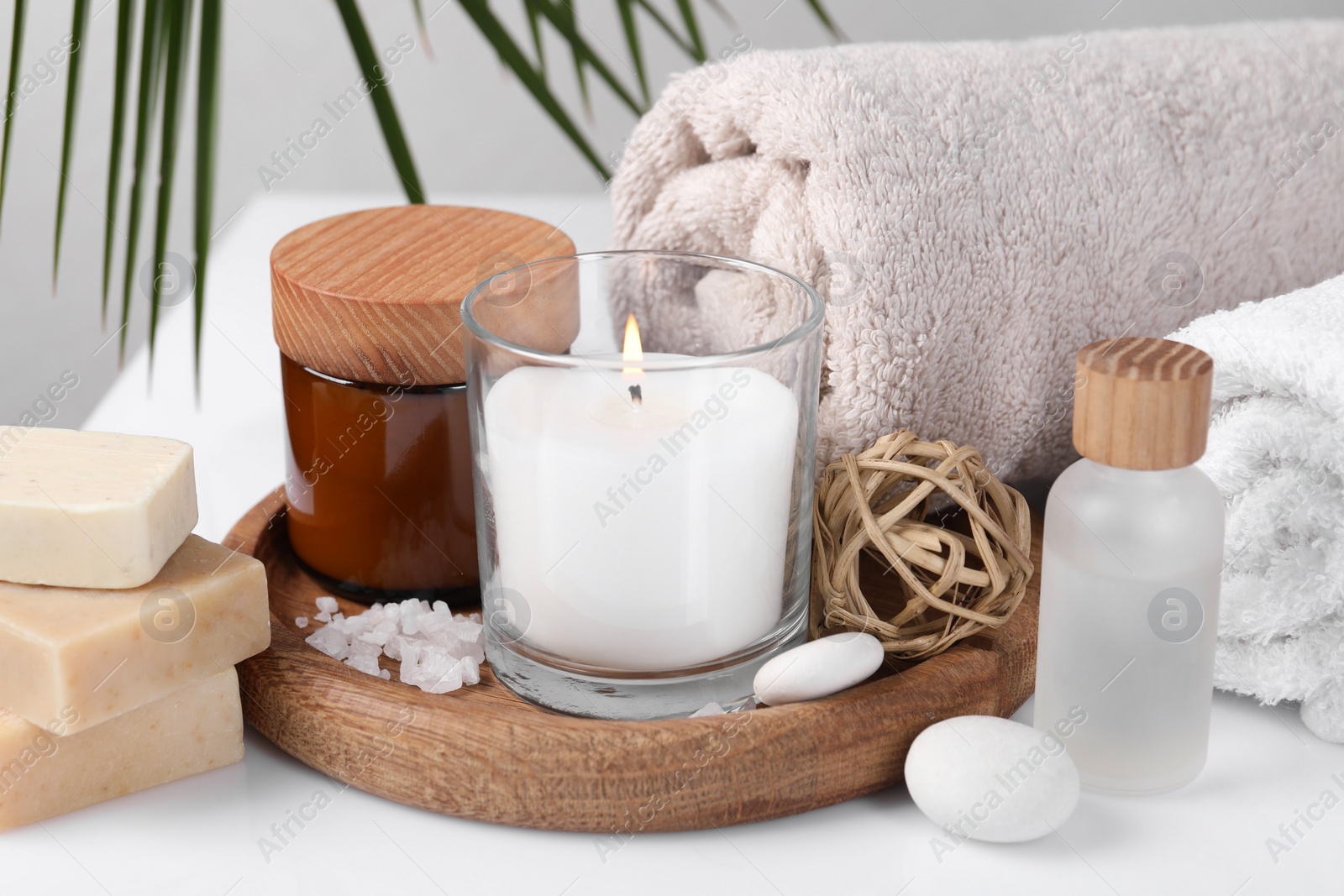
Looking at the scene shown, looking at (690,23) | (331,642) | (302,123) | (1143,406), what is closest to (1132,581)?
(1143,406)

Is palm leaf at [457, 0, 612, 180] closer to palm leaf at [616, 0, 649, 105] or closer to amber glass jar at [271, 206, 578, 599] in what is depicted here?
palm leaf at [616, 0, 649, 105]

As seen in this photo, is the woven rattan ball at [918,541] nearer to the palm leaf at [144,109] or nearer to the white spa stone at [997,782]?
the white spa stone at [997,782]

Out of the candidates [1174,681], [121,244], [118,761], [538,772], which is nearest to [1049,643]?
[1174,681]

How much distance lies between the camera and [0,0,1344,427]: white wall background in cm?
114

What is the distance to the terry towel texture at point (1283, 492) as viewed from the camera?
0.38 metres

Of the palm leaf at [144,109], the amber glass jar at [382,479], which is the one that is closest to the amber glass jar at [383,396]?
the amber glass jar at [382,479]

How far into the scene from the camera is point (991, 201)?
46 centimetres

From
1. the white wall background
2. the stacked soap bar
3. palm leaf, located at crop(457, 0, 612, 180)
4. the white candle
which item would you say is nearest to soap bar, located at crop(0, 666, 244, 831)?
the stacked soap bar

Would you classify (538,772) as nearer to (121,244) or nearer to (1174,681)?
(1174,681)

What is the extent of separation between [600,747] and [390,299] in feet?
0.55

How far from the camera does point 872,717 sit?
1.23 ft

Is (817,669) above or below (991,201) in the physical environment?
below

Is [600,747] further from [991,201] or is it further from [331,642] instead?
[991,201]

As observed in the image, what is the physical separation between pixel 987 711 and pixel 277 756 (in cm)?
23
